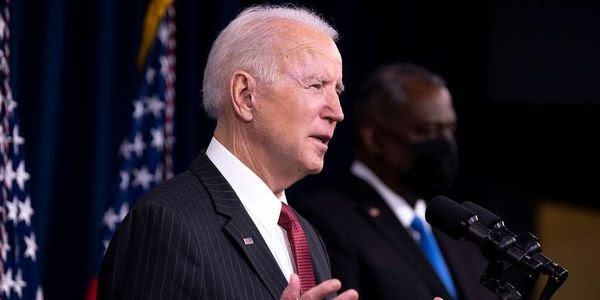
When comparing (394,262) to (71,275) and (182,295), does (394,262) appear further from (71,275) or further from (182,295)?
(182,295)

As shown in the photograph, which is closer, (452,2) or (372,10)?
(372,10)

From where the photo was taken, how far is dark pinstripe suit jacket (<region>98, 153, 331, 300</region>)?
6.52 ft

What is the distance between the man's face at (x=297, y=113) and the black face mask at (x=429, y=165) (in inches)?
55.0

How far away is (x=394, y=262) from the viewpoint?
3.23 meters

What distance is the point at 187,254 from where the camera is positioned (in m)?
2.01

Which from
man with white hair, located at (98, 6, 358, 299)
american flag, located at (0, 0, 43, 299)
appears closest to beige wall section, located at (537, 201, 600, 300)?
american flag, located at (0, 0, 43, 299)

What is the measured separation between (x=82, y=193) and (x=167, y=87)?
51 centimetres

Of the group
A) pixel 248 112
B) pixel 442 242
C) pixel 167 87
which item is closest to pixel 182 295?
pixel 248 112

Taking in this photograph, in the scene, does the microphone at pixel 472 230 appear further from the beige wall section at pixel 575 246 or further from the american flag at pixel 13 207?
the beige wall section at pixel 575 246

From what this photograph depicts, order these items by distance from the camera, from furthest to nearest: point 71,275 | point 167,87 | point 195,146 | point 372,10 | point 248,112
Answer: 1. point 372,10
2. point 195,146
3. point 167,87
4. point 71,275
5. point 248,112

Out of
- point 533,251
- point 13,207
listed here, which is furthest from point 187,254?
point 13,207

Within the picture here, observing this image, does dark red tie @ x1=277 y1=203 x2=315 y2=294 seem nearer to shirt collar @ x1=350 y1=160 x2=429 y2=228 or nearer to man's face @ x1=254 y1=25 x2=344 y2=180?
man's face @ x1=254 y1=25 x2=344 y2=180

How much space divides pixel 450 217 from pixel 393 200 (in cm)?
149

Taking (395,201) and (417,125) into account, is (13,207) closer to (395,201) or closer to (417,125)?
(395,201)
